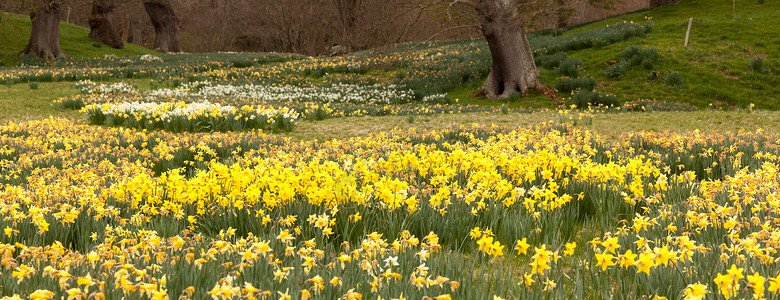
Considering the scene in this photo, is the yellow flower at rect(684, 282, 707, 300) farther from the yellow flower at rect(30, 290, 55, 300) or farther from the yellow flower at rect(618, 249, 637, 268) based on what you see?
the yellow flower at rect(30, 290, 55, 300)

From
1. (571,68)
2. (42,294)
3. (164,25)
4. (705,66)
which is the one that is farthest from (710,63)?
(164,25)

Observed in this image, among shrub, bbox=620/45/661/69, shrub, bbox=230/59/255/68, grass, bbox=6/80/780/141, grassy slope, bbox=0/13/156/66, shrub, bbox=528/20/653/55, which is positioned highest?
grassy slope, bbox=0/13/156/66

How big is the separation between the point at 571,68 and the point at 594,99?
2.65 m

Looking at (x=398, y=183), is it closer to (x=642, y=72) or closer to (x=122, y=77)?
(x=642, y=72)

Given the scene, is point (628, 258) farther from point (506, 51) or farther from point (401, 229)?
point (506, 51)

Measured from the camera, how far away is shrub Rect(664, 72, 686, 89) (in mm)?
13516

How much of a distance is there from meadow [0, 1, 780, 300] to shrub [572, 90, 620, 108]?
295 cm

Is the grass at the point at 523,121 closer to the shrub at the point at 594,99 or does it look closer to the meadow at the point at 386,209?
the meadow at the point at 386,209

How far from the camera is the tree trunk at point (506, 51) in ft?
43.1

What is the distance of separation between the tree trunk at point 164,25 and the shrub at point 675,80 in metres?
34.2

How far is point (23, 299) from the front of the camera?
5.52 ft

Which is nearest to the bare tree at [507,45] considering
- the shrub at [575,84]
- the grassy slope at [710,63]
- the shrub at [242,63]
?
the shrub at [575,84]

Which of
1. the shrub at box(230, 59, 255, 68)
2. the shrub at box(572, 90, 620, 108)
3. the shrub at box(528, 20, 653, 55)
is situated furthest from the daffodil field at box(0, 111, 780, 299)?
the shrub at box(230, 59, 255, 68)

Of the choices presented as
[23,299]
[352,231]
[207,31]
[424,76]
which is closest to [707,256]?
[352,231]
